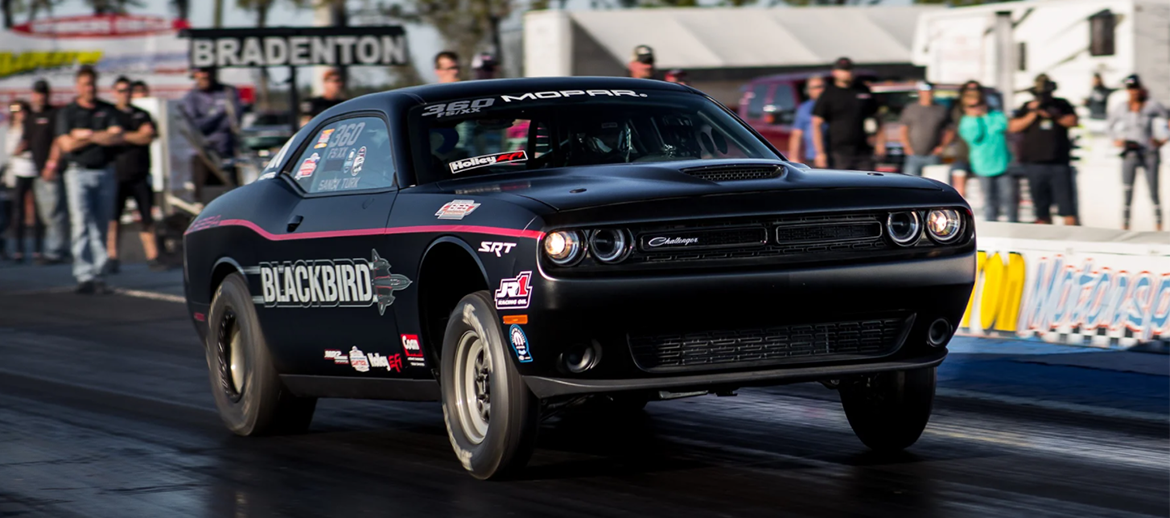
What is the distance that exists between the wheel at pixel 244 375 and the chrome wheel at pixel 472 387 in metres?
1.57

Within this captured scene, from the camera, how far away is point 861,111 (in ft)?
52.8

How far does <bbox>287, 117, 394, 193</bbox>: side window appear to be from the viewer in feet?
23.4

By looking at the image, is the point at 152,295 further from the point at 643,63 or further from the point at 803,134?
the point at 803,134

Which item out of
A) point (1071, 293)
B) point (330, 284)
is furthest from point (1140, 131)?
point (330, 284)

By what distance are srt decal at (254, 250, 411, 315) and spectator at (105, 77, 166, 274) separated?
9.10 meters

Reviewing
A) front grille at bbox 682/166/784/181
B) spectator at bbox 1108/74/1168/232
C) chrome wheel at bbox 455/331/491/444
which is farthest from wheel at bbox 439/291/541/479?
spectator at bbox 1108/74/1168/232

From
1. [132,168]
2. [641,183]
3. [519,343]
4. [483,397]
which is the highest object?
[641,183]

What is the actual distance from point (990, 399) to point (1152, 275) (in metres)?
1.97

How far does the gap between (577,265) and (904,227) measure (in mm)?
1232

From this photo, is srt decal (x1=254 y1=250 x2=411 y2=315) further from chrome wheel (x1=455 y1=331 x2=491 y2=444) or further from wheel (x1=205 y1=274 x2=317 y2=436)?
chrome wheel (x1=455 y1=331 x2=491 y2=444)

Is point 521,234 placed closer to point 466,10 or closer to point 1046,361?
point 1046,361

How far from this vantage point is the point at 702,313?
19.3 feet

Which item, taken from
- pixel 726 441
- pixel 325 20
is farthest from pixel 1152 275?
pixel 325 20

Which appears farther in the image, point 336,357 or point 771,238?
point 336,357
